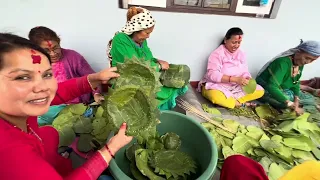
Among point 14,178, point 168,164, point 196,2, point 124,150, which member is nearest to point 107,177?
point 124,150

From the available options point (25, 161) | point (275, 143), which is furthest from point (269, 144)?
point (25, 161)

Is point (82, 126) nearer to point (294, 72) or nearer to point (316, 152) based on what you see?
point (316, 152)

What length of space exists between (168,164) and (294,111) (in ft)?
5.06

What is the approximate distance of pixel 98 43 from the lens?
1.97 meters

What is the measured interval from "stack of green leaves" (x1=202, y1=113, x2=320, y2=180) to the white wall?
0.86 m

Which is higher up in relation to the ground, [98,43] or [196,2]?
[196,2]

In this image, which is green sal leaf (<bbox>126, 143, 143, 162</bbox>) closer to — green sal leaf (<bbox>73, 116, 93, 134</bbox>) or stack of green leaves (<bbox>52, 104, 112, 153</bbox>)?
stack of green leaves (<bbox>52, 104, 112, 153</bbox>)

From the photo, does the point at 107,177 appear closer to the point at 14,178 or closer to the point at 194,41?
the point at 14,178

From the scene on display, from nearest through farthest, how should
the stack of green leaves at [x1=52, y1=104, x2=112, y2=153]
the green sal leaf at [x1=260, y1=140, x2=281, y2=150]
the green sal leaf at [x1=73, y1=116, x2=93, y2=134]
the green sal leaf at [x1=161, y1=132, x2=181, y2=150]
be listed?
the green sal leaf at [x1=161, y1=132, x2=181, y2=150] < the stack of green leaves at [x1=52, y1=104, x2=112, y2=153] < the green sal leaf at [x1=73, y1=116, x2=93, y2=134] < the green sal leaf at [x1=260, y1=140, x2=281, y2=150]

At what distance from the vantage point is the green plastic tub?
1025 mm

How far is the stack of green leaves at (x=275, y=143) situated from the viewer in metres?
1.49

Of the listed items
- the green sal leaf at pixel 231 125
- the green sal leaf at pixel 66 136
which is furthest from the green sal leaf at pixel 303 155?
the green sal leaf at pixel 66 136

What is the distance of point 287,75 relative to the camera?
80.9 inches

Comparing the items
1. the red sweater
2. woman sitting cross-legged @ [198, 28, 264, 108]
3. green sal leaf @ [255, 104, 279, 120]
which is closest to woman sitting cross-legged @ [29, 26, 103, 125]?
the red sweater
